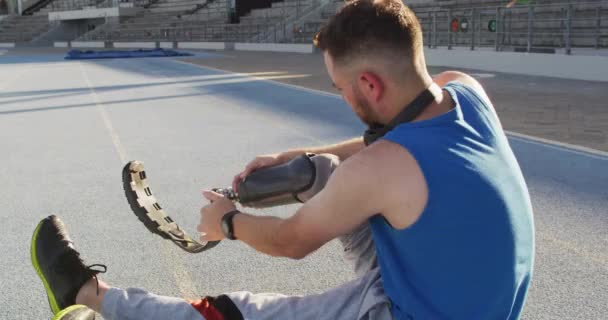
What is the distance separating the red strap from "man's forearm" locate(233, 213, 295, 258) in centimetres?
22

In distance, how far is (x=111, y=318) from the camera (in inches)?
78.9

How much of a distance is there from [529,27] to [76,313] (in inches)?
Result: 553

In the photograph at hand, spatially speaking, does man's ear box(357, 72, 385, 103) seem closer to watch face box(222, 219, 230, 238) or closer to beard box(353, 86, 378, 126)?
beard box(353, 86, 378, 126)

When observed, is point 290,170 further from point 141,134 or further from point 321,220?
point 141,134

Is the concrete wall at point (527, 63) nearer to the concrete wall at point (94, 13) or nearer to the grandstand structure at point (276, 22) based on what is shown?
the grandstand structure at point (276, 22)

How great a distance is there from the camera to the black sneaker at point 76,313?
1.89 m

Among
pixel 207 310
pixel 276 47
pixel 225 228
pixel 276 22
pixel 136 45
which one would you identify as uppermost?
pixel 276 22

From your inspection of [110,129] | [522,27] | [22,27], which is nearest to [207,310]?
[110,129]

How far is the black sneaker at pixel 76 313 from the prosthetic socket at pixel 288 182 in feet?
1.86

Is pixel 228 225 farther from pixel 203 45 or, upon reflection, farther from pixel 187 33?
pixel 187 33

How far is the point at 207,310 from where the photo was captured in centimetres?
190

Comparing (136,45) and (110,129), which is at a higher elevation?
(136,45)

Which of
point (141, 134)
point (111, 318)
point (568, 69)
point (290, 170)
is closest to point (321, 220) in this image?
point (290, 170)

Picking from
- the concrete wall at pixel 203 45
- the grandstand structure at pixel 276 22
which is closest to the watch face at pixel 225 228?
the grandstand structure at pixel 276 22
